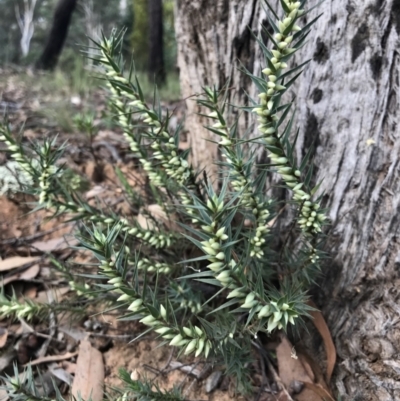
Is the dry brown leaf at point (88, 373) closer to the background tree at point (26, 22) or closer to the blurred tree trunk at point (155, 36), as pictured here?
the blurred tree trunk at point (155, 36)

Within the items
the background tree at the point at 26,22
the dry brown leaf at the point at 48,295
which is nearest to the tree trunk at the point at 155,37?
the dry brown leaf at the point at 48,295

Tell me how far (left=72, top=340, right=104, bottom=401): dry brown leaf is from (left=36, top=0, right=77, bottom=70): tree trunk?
9.30 meters

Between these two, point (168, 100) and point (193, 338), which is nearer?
point (193, 338)

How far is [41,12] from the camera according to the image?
1256 inches

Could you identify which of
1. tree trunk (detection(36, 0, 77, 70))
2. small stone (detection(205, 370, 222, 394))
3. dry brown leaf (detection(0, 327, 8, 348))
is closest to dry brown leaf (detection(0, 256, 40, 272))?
dry brown leaf (detection(0, 327, 8, 348))

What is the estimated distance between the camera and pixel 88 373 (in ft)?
5.59

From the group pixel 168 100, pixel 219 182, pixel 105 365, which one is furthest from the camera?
pixel 168 100

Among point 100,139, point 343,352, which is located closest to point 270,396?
point 343,352

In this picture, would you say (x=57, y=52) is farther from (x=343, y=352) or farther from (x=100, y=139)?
(x=343, y=352)

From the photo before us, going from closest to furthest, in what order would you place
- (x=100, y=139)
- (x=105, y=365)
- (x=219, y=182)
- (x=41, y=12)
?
(x=105, y=365)
(x=219, y=182)
(x=100, y=139)
(x=41, y=12)

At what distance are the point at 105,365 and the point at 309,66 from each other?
1.47 metres

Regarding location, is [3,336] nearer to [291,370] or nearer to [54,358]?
[54,358]

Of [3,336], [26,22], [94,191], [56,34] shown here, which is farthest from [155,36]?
[26,22]

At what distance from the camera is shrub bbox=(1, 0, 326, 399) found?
1.05 metres
